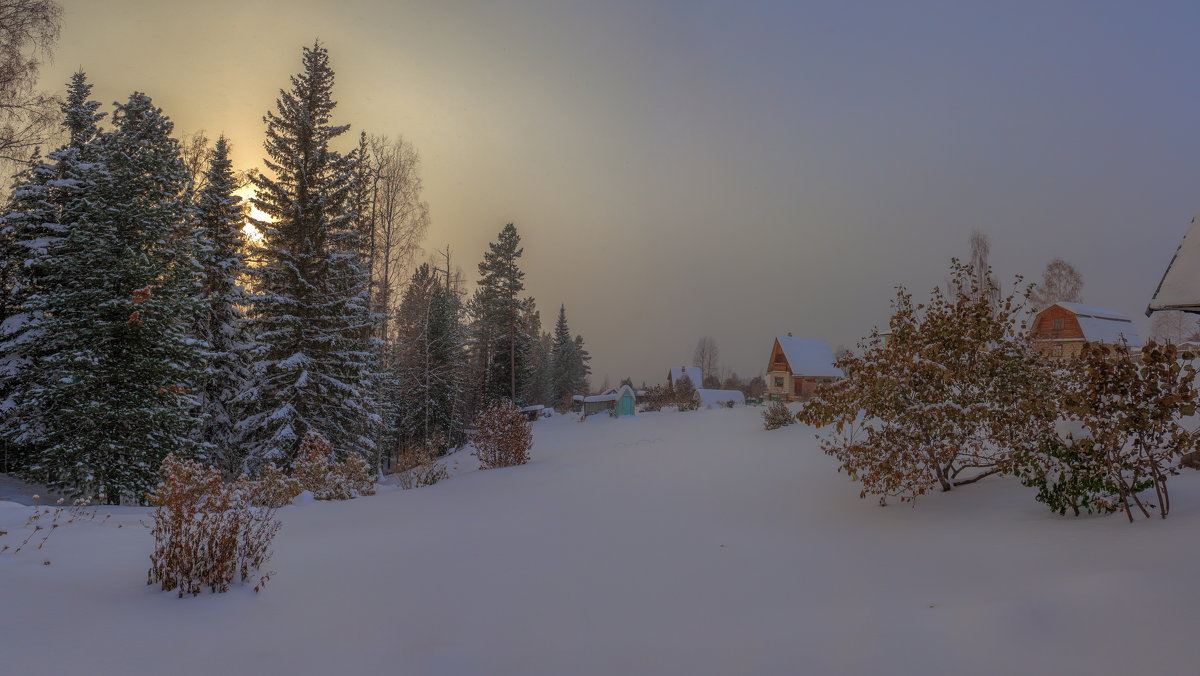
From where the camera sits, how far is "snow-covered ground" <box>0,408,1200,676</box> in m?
3.49

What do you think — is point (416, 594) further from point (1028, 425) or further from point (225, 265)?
point (225, 265)

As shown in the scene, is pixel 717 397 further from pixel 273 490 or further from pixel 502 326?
pixel 273 490

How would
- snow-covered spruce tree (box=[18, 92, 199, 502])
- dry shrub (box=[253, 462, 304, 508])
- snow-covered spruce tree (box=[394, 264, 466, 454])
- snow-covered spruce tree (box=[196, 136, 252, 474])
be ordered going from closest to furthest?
dry shrub (box=[253, 462, 304, 508]) < snow-covered spruce tree (box=[18, 92, 199, 502]) < snow-covered spruce tree (box=[196, 136, 252, 474]) < snow-covered spruce tree (box=[394, 264, 466, 454])

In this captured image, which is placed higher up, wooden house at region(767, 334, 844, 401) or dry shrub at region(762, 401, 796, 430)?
wooden house at region(767, 334, 844, 401)

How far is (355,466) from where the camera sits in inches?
488

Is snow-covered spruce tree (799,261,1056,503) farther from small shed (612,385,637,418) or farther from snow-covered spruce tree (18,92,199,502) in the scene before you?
small shed (612,385,637,418)

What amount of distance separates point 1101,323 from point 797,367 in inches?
616

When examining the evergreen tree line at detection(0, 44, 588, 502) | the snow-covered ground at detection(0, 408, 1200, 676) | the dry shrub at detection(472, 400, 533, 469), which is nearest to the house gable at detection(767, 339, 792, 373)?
the evergreen tree line at detection(0, 44, 588, 502)

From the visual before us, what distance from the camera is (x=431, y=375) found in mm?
32125

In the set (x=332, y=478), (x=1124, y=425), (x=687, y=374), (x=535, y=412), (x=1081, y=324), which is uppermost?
(x=1081, y=324)

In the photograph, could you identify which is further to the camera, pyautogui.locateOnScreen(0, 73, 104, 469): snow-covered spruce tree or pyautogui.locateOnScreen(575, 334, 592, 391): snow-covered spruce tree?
pyautogui.locateOnScreen(575, 334, 592, 391): snow-covered spruce tree

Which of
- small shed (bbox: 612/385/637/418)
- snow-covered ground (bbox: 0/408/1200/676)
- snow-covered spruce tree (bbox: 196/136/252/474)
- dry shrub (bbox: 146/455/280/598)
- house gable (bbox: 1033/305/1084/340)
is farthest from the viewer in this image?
small shed (bbox: 612/385/637/418)

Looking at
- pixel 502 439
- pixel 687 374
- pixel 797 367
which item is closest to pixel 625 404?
pixel 797 367

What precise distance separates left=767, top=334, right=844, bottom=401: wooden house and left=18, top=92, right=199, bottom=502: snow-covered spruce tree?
31893 mm
